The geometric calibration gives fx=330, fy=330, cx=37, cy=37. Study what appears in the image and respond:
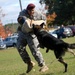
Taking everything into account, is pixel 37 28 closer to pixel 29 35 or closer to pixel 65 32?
pixel 29 35

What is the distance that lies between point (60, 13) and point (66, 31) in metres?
24.0

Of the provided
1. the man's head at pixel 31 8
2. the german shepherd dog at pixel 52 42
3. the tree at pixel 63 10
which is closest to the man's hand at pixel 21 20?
the man's head at pixel 31 8

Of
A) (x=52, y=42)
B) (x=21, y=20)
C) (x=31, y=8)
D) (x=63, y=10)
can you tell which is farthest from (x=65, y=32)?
(x=52, y=42)

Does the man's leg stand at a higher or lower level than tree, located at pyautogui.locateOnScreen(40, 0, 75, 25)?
higher

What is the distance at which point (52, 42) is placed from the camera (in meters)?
8.47

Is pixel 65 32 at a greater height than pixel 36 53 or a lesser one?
lesser

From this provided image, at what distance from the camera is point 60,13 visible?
70375 millimetres

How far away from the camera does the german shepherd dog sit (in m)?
8.34

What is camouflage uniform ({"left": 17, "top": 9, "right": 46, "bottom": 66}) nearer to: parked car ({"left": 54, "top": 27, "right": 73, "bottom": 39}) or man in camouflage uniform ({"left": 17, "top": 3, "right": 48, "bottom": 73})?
man in camouflage uniform ({"left": 17, "top": 3, "right": 48, "bottom": 73})

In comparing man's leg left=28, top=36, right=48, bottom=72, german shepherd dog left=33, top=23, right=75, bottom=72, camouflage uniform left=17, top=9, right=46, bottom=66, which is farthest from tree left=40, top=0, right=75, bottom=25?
german shepherd dog left=33, top=23, right=75, bottom=72

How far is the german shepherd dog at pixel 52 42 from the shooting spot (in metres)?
8.34

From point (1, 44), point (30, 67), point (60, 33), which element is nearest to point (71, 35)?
point (60, 33)

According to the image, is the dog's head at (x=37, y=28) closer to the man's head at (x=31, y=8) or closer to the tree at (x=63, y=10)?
the man's head at (x=31, y=8)

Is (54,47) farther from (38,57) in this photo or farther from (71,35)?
(71,35)
